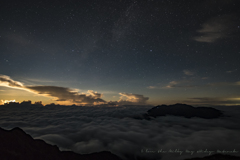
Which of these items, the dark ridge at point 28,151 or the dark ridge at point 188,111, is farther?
the dark ridge at point 188,111

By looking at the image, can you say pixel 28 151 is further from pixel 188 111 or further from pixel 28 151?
pixel 188 111

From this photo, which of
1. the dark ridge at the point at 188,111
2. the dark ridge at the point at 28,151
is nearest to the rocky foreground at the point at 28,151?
the dark ridge at the point at 28,151

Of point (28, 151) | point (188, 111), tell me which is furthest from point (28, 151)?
point (188, 111)

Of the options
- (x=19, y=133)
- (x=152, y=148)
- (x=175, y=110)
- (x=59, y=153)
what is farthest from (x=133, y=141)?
(x=175, y=110)

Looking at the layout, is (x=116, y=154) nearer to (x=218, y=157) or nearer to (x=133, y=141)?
(x=133, y=141)

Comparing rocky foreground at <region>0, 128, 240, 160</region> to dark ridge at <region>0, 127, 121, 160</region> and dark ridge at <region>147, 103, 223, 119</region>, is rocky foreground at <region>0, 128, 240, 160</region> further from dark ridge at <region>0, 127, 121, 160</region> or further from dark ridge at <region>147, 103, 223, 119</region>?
dark ridge at <region>147, 103, 223, 119</region>

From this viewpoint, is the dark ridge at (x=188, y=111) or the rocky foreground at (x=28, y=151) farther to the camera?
the dark ridge at (x=188, y=111)

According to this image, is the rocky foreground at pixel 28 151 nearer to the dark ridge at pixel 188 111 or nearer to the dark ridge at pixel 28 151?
the dark ridge at pixel 28 151
